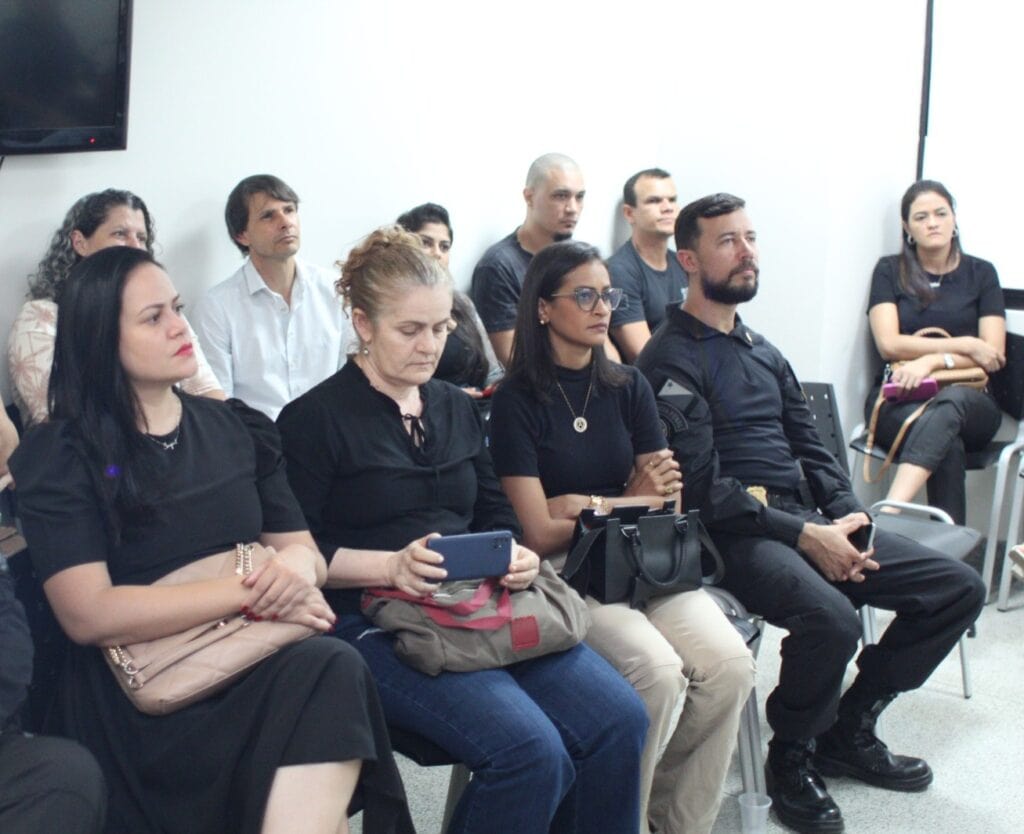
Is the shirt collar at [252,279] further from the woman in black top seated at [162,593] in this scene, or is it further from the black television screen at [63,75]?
the woman in black top seated at [162,593]

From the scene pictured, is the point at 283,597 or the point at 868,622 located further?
the point at 868,622

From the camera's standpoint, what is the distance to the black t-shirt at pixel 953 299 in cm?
464

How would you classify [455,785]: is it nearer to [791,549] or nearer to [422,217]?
[791,549]

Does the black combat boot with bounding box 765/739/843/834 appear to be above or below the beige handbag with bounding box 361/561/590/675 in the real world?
below

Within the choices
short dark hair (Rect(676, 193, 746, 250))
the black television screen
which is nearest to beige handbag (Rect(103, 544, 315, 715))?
the black television screen

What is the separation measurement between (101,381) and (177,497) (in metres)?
0.22

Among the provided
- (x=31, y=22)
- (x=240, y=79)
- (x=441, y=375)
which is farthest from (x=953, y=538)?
(x=31, y=22)

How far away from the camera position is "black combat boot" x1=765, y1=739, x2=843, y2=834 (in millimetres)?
2738

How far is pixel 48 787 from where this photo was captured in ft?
5.37

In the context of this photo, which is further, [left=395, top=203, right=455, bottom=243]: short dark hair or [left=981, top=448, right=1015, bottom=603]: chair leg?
[left=981, top=448, right=1015, bottom=603]: chair leg

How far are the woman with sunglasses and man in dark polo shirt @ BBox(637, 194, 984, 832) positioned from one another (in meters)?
0.20

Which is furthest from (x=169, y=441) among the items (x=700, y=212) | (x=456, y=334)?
(x=456, y=334)

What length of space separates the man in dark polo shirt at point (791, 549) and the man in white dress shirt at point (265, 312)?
92 centimetres

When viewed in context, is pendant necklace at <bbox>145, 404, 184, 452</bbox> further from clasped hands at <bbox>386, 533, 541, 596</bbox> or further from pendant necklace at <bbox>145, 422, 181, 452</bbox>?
clasped hands at <bbox>386, 533, 541, 596</bbox>
